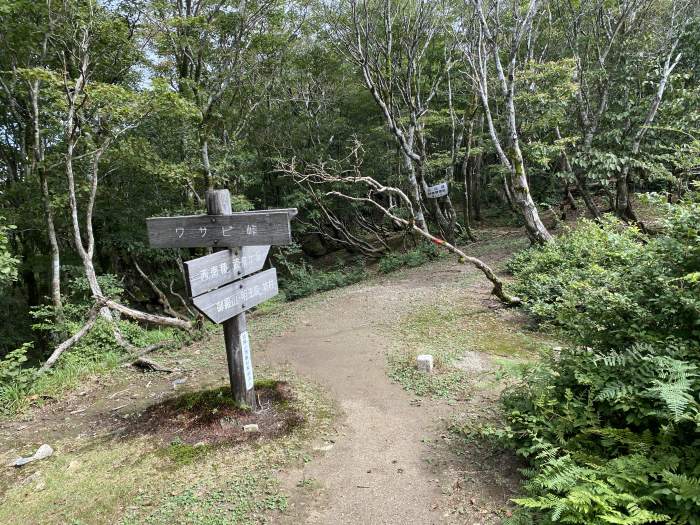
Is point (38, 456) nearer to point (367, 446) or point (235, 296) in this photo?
point (235, 296)

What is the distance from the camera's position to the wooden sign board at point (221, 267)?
11.3 feet

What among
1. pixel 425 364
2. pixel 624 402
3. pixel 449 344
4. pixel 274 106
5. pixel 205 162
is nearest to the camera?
pixel 624 402

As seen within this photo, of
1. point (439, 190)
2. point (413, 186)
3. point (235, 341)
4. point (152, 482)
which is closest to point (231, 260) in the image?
point (235, 341)

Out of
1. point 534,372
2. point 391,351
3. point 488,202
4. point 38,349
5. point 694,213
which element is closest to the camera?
point 694,213

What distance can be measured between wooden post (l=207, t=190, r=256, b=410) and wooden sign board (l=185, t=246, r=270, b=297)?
0.42m

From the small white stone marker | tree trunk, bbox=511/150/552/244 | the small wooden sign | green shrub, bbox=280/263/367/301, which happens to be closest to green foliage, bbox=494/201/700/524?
the small white stone marker

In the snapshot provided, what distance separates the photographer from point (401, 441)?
367 centimetres

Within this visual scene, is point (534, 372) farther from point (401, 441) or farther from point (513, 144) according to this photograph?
point (513, 144)

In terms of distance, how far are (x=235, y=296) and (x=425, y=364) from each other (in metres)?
2.54

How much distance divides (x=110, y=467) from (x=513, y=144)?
9549 mm

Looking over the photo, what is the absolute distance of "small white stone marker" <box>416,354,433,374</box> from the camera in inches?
197

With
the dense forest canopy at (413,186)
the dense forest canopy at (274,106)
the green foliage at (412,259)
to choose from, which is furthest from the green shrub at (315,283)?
the dense forest canopy at (274,106)

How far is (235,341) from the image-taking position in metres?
4.08

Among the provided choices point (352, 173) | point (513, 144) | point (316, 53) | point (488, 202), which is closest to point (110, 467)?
point (513, 144)
